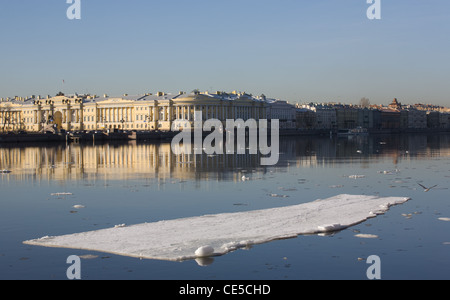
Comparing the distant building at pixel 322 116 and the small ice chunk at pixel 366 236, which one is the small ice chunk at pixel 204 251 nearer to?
the small ice chunk at pixel 366 236

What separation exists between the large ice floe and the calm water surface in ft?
0.69

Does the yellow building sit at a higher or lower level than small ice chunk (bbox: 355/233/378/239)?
higher

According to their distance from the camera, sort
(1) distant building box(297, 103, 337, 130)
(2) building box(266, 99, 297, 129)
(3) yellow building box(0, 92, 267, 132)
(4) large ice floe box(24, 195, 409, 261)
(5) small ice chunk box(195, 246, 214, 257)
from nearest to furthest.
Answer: (5) small ice chunk box(195, 246, 214, 257) < (4) large ice floe box(24, 195, 409, 261) < (3) yellow building box(0, 92, 267, 132) < (2) building box(266, 99, 297, 129) < (1) distant building box(297, 103, 337, 130)

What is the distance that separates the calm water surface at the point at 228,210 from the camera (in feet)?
23.7

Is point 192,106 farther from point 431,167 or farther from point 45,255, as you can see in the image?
point 45,255

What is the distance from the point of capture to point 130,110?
325 ft

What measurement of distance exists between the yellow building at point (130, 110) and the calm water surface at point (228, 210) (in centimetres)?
7310

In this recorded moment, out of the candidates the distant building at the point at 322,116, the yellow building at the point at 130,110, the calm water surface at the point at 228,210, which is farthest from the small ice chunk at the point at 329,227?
the distant building at the point at 322,116

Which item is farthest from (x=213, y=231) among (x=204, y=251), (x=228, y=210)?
(x=228, y=210)

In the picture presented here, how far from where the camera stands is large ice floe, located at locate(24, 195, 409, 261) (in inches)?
316

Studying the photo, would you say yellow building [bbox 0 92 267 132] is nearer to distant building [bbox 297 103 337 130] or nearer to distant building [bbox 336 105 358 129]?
distant building [bbox 297 103 337 130]

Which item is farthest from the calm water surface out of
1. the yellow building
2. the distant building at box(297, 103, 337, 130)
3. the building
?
the distant building at box(297, 103, 337, 130)

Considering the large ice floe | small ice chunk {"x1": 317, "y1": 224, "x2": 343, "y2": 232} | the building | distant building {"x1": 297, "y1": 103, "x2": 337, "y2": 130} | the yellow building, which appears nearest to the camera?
the large ice floe

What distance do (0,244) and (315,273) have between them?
4327mm
